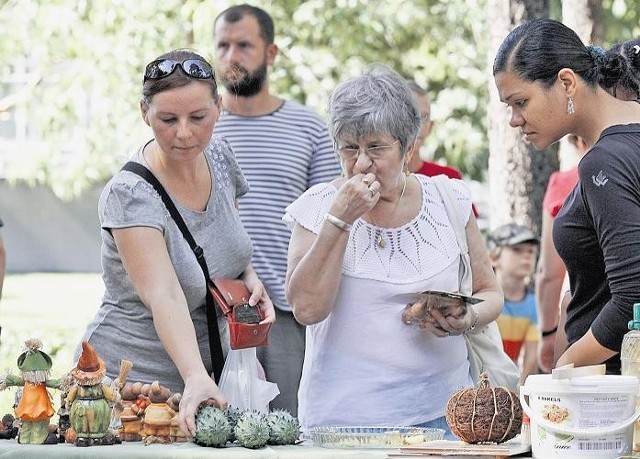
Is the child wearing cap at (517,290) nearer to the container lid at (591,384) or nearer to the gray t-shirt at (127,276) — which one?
the gray t-shirt at (127,276)

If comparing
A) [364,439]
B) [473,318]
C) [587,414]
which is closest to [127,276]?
[364,439]

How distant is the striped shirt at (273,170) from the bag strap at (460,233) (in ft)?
4.19

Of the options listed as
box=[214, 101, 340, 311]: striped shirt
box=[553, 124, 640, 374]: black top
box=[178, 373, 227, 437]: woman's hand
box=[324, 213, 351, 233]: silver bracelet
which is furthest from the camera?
box=[214, 101, 340, 311]: striped shirt

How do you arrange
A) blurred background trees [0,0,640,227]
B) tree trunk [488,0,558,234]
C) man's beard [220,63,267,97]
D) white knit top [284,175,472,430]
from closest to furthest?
white knit top [284,175,472,430], man's beard [220,63,267,97], tree trunk [488,0,558,234], blurred background trees [0,0,640,227]

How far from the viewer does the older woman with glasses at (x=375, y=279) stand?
3393 millimetres

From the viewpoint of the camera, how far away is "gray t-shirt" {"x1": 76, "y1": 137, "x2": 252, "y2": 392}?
3371 millimetres

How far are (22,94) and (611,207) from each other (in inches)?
348

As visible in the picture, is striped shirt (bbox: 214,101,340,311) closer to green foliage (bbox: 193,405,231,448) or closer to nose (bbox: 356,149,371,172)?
nose (bbox: 356,149,371,172)

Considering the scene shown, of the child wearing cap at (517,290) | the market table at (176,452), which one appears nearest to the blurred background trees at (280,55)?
the child wearing cap at (517,290)

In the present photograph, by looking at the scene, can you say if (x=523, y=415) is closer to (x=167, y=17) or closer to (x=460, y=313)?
(x=460, y=313)

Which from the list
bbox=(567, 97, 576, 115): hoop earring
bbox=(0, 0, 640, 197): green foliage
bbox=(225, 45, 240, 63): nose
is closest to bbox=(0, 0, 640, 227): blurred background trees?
bbox=(0, 0, 640, 197): green foliage

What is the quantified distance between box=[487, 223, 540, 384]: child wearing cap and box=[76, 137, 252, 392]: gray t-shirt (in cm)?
311

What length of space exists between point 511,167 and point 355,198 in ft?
12.9

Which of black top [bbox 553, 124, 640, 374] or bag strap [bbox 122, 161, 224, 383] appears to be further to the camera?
bag strap [bbox 122, 161, 224, 383]
